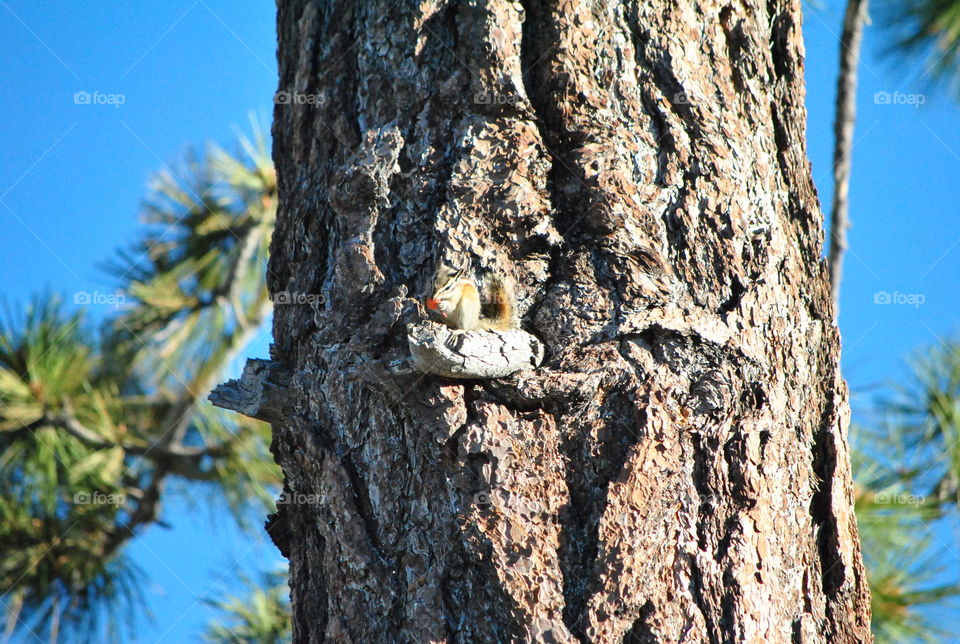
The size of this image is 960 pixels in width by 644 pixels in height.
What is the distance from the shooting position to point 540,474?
3.47 ft

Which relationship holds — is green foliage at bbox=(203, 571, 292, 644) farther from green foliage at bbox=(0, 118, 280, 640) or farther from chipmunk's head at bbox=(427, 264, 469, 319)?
chipmunk's head at bbox=(427, 264, 469, 319)

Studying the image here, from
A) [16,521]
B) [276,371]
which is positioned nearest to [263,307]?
[16,521]

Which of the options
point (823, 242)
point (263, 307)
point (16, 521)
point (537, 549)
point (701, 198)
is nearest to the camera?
point (537, 549)

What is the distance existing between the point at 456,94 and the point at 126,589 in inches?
116

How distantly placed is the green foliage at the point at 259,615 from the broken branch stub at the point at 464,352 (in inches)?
90.7

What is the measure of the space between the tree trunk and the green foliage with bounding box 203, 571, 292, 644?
1.99 m

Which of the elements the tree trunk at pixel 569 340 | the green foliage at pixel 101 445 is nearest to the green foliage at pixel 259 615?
the green foliage at pixel 101 445

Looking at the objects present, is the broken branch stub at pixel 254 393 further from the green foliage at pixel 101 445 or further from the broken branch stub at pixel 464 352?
the green foliage at pixel 101 445

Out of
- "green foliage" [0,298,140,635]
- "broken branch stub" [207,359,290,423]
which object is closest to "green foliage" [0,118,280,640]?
"green foliage" [0,298,140,635]

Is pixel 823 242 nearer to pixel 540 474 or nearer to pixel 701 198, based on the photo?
pixel 701 198

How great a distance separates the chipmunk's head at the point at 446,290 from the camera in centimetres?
109

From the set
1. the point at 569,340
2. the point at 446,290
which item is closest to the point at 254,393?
the point at 446,290

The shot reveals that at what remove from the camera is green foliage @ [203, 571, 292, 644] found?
120 inches

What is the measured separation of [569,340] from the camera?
3.71 feet
